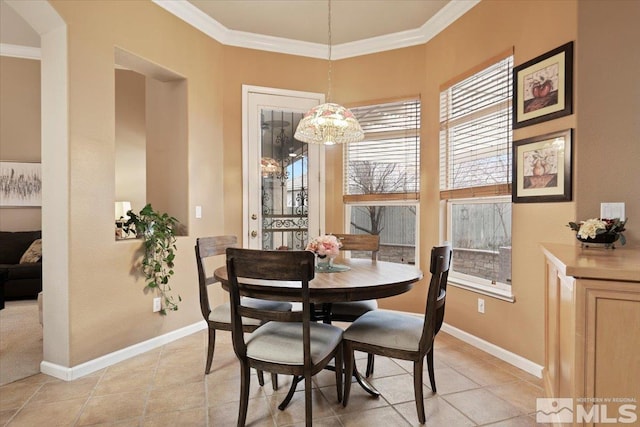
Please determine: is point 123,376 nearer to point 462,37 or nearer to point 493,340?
point 493,340

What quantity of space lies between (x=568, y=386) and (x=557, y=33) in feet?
7.09

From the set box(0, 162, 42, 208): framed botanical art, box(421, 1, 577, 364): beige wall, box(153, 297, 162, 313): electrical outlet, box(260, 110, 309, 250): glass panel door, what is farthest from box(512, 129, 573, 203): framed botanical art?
box(0, 162, 42, 208): framed botanical art

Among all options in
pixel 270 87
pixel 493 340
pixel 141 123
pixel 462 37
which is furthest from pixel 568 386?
pixel 141 123

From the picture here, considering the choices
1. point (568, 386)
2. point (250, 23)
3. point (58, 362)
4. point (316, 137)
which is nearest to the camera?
point (568, 386)

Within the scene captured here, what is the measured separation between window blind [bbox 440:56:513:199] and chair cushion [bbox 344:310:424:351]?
1.45 metres

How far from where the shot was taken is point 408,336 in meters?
1.96

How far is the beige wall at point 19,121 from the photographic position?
198 inches

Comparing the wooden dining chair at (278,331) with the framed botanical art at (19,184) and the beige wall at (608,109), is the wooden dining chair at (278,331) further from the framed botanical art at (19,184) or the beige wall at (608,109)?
the framed botanical art at (19,184)

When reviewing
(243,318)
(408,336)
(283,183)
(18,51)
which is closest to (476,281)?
(408,336)

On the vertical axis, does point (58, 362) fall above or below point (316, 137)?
below

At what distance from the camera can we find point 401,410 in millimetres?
2072

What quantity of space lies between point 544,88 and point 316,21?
221 centimetres

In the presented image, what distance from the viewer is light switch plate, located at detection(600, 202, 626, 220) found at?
209cm

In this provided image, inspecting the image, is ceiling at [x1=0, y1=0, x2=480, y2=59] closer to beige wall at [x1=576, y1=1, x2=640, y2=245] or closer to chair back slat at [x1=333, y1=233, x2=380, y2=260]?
beige wall at [x1=576, y1=1, x2=640, y2=245]
